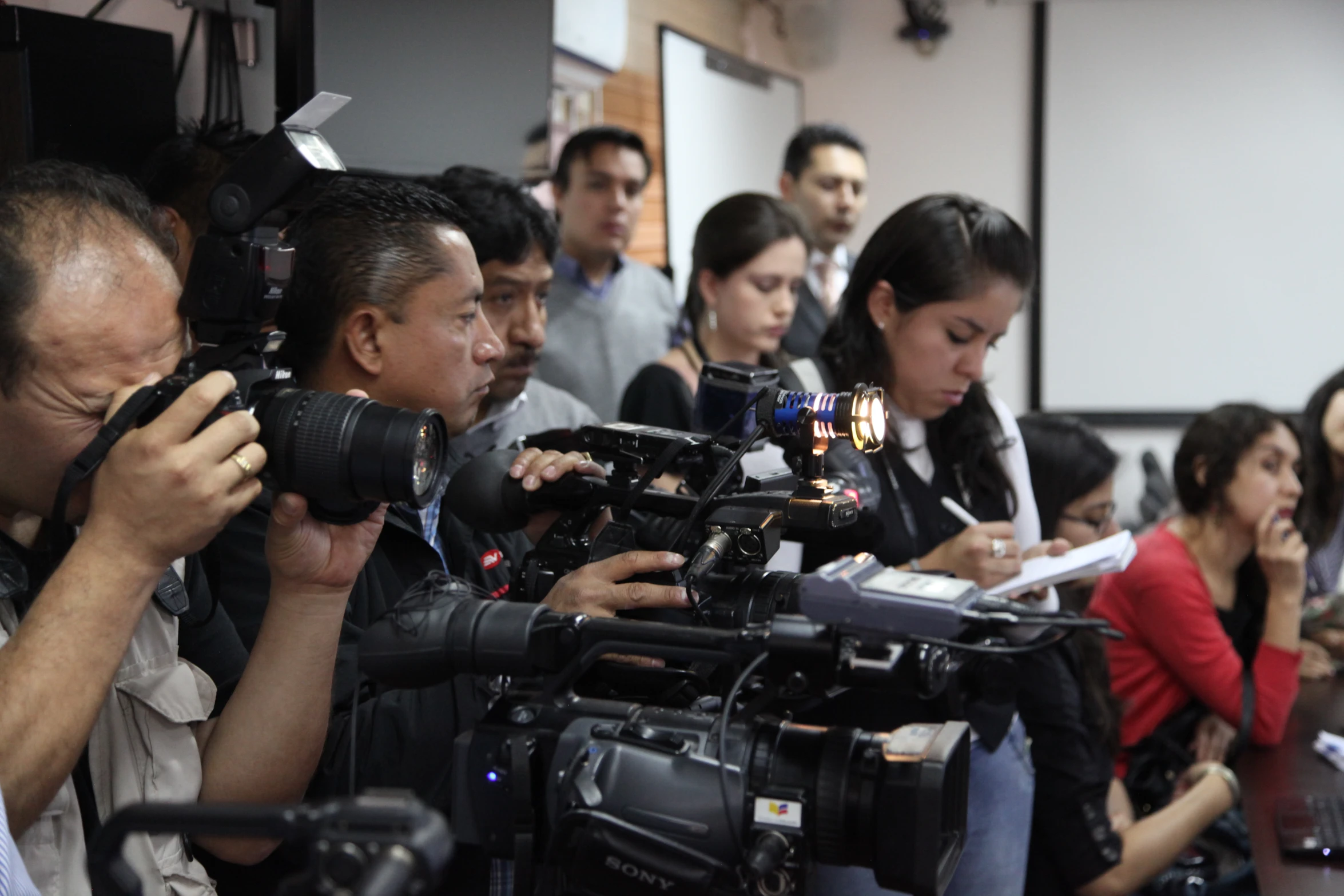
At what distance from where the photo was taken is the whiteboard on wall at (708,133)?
4.55m

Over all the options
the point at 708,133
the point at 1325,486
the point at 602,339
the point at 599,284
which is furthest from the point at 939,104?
the point at 602,339

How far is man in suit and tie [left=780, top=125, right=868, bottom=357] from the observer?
403cm

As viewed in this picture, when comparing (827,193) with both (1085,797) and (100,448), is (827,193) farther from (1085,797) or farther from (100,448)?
(100,448)

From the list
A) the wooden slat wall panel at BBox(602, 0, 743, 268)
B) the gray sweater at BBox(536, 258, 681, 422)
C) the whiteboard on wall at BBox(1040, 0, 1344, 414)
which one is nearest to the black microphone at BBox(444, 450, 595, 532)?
the gray sweater at BBox(536, 258, 681, 422)

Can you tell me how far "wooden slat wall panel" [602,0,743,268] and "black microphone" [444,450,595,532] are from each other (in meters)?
3.04

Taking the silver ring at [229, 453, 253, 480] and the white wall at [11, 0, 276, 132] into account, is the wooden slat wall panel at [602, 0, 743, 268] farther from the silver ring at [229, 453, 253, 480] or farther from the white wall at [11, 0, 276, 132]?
the silver ring at [229, 453, 253, 480]

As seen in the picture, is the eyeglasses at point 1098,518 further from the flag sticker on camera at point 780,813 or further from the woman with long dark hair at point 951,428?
the flag sticker on camera at point 780,813

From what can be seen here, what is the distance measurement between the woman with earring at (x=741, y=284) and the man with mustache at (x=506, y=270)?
46 centimetres

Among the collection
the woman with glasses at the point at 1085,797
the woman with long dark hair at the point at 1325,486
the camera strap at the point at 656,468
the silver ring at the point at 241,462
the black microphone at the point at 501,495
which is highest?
the silver ring at the point at 241,462

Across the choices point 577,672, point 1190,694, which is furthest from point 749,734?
point 1190,694

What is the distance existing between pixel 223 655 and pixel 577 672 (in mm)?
486

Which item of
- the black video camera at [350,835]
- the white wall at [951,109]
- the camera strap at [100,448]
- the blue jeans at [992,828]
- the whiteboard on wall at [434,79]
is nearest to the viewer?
the black video camera at [350,835]

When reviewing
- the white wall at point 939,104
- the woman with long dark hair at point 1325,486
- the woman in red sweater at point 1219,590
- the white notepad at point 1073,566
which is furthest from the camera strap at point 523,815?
the white wall at point 939,104

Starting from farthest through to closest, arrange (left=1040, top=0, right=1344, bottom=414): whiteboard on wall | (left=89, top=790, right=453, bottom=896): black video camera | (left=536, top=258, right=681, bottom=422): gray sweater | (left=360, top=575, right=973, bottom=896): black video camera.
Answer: (left=1040, top=0, right=1344, bottom=414): whiteboard on wall, (left=536, top=258, right=681, bottom=422): gray sweater, (left=360, top=575, right=973, bottom=896): black video camera, (left=89, top=790, right=453, bottom=896): black video camera
